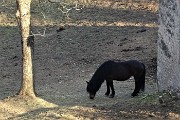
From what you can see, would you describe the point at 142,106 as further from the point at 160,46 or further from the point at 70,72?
the point at 70,72

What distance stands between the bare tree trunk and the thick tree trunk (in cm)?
361

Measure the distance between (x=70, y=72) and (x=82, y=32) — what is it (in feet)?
18.1

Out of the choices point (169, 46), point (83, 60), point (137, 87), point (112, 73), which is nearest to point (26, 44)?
point (112, 73)

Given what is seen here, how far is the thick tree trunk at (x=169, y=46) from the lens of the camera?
35.2 feet

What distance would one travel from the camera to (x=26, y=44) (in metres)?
13.0

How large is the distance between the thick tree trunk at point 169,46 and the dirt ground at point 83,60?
22.7 inches

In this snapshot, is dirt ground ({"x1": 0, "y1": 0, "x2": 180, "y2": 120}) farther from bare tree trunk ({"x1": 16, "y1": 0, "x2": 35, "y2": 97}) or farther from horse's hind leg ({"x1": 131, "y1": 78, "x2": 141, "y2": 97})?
bare tree trunk ({"x1": 16, "y1": 0, "x2": 35, "y2": 97})

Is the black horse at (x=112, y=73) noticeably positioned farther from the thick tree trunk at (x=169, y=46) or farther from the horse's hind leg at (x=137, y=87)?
the thick tree trunk at (x=169, y=46)

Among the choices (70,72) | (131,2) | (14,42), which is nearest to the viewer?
(70,72)

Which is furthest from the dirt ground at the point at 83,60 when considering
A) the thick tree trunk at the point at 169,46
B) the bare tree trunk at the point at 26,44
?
the thick tree trunk at the point at 169,46

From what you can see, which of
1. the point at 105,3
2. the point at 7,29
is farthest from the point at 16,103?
the point at 105,3

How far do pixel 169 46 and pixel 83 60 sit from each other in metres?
8.11

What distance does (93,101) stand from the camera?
1346 cm

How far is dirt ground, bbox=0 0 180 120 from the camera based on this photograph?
10164mm
